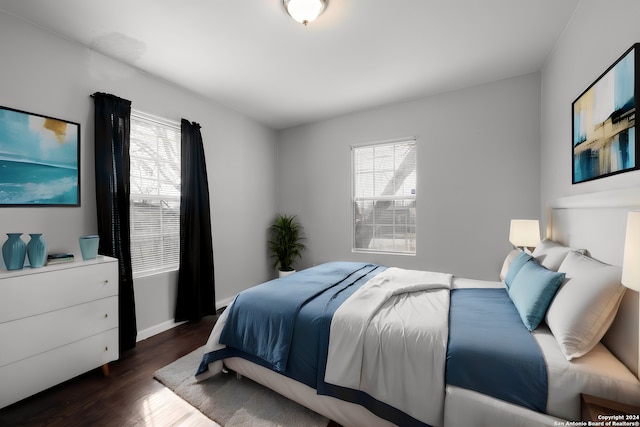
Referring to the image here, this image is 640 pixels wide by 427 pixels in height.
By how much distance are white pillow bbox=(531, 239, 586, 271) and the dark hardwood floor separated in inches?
96.1

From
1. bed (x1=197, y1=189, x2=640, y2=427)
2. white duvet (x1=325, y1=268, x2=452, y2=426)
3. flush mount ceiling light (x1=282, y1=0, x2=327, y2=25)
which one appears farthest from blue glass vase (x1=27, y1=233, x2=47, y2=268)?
flush mount ceiling light (x1=282, y1=0, x2=327, y2=25)

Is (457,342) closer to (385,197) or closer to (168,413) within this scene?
(168,413)

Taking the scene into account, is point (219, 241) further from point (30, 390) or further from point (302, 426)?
point (302, 426)

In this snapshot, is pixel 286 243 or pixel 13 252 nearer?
pixel 13 252

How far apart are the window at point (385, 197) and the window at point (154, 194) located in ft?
8.11

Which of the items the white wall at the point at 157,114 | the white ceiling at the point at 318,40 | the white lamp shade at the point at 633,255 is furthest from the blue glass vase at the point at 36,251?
the white lamp shade at the point at 633,255

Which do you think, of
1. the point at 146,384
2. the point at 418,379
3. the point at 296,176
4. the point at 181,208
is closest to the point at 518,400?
the point at 418,379

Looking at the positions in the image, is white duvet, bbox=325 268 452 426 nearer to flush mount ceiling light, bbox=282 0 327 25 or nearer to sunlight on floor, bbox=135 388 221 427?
sunlight on floor, bbox=135 388 221 427

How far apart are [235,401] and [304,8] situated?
9.16ft

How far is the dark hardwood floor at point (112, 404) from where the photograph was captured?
1.62 meters

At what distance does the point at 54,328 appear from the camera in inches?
71.4

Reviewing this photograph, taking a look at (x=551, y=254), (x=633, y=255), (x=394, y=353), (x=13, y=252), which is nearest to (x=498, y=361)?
(x=394, y=353)

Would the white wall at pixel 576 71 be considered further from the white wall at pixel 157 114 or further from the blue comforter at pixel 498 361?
the white wall at pixel 157 114

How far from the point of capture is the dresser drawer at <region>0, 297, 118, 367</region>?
1635 millimetres
